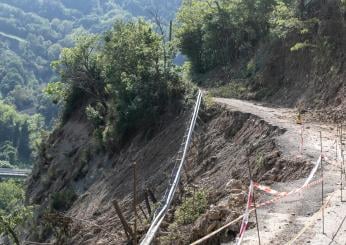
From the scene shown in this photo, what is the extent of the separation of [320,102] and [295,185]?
13.4 metres

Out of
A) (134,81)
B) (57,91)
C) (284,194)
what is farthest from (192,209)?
(57,91)

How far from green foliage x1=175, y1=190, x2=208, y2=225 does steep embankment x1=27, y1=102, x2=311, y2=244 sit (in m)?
0.13

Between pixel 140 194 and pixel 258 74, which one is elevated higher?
pixel 258 74

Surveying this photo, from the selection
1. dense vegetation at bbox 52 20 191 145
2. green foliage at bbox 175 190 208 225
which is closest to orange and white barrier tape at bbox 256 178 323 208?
green foliage at bbox 175 190 208 225

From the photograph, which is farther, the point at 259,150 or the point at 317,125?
the point at 317,125

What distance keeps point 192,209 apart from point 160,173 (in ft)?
33.1

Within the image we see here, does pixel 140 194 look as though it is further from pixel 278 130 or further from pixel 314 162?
pixel 314 162

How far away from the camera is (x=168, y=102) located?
3388 cm

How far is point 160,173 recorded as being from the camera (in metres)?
26.8

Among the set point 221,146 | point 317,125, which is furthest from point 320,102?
point 221,146

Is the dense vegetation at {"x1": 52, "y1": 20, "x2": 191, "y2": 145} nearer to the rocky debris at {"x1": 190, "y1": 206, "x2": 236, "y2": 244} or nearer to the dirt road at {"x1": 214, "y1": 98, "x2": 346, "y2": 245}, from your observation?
the dirt road at {"x1": 214, "y1": 98, "x2": 346, "y2": 245}

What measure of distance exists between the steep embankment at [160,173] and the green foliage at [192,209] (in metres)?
0.13

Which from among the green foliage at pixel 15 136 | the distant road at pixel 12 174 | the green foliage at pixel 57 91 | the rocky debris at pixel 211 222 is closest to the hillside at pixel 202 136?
the rocky debris at pixel 211 222

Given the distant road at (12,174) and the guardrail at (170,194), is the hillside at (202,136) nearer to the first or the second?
the guardrail at (170,194)
